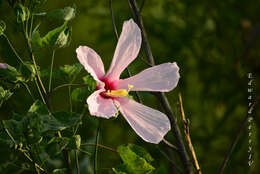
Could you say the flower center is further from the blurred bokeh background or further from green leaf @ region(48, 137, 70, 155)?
the blurred bokeh background

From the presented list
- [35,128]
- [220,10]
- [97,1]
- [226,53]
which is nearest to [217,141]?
[226,53]

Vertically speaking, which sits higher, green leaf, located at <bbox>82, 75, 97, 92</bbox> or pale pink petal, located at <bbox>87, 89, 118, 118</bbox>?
green leaf, located at <bbox>82, 75, 97, 92</bbox>

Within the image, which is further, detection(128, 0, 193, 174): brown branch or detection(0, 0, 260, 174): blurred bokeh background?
detection(0, 0, 260, 174): blurred bokeh background

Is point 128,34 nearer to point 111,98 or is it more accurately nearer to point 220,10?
point 111,98

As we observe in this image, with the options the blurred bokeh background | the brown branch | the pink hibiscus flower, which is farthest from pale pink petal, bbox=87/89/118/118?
the blurred bokeh background

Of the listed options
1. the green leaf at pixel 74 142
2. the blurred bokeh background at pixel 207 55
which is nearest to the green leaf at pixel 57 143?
the green leaf at pixel 74 142

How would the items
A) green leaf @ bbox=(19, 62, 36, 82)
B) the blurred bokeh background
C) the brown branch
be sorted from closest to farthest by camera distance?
1. green leaf @ bbox=(19, 62, 36, 82)
2. the brown branch
3. the blurred bokeh background

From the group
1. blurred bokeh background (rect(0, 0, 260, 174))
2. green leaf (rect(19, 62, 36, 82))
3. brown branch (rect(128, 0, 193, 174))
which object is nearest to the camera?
green leaf (rect(19, 62, 36, 82))

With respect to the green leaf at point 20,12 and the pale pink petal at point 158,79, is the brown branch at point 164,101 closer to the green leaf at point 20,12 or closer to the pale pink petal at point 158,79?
the pale pink petal at point 158,79

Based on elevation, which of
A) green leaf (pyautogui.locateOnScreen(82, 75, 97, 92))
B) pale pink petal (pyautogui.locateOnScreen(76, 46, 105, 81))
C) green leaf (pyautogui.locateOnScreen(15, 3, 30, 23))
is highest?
green leaf (pyautogui.locateOnScreen(15, 3, 30, 23))
